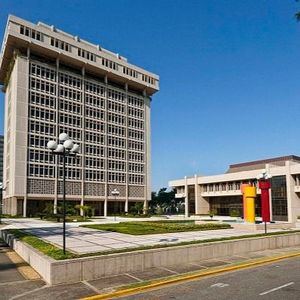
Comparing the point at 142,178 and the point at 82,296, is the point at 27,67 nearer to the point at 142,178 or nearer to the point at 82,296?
the point at 142,178

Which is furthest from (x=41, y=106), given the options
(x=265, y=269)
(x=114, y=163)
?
(x=265, y=269)

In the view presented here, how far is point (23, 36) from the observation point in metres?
73.5

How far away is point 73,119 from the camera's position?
83.4 m

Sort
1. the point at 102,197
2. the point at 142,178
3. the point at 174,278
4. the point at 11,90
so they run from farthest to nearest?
the point at 142,178 < the point at 102,197 < the point at 11,90 < the point at 174,278

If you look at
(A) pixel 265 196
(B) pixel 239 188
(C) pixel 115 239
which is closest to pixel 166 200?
(B) pixel 239 188

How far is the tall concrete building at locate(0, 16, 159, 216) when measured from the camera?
7438 cm

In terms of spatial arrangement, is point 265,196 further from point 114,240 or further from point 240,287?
point 240,287

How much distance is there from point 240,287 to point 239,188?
239ft

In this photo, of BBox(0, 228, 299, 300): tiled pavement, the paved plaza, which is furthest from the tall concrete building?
BBox(0, 228, 299, 300): tiled pavement

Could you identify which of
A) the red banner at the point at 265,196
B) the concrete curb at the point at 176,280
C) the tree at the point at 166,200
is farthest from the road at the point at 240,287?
the tree at the point at 166,200

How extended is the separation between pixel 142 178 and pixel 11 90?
3850cm

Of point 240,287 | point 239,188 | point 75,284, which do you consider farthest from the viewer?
point 239,188

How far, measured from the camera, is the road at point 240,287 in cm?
1117

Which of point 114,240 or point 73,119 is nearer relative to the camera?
point 114,240
